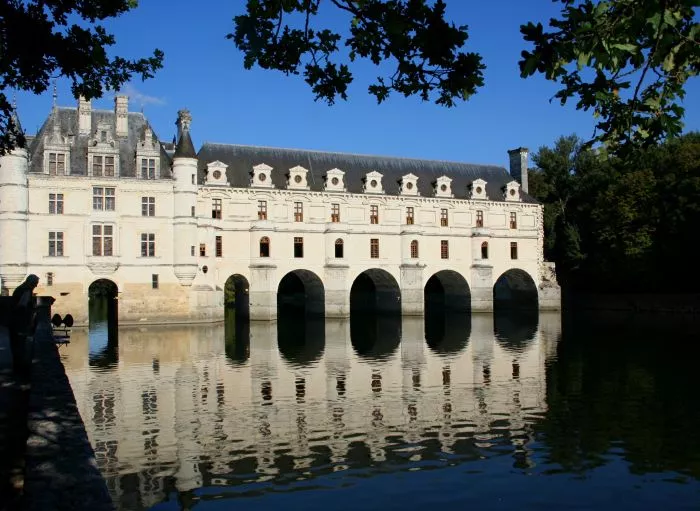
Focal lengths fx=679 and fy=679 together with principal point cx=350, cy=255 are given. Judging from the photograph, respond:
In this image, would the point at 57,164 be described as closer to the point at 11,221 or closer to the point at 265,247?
the point at 11,221

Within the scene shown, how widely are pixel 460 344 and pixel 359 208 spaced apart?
17.4 meters

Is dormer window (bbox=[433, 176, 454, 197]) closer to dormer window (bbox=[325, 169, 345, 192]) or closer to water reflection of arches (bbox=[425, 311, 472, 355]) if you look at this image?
dormer window (bbox=[325, 169, 345, 192])

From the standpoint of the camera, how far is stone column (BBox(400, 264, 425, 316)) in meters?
45.4

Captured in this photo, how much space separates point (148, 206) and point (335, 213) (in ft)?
40.0

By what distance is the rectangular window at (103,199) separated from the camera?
37.0 metres

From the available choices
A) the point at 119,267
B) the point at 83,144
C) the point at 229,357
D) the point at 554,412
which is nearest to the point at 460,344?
the point at 229,357

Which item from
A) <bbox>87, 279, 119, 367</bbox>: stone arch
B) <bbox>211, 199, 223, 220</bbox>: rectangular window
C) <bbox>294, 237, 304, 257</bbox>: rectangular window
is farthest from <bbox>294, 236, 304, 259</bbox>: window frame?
<bbox>87, 279, 119, 367</bbox>: stone arch

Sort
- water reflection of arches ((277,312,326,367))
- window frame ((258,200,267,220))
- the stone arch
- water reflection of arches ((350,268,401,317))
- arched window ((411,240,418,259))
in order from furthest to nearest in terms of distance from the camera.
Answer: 1. water reflection of arches ((350,268,401,317))
2. arched window ((411,240,418,259))
3. window frame ((258,200,267,220))
4. water reflection of arches ((277,312,326,367))
5. the stone arch

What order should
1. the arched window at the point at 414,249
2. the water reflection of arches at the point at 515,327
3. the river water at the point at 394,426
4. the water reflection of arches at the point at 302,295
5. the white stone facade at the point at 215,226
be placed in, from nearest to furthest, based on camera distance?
the river water at the point at 394,426 → the water reflection of arches at the point at 515,327 → the white stone facade at the point at 215,226 → the water reflection of arches at the point at 302,295 → the arched window at the point at 414,249

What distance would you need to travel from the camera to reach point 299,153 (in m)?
46.1

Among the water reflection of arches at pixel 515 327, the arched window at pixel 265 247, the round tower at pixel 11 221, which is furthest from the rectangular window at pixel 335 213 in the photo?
the round tower at pixel 11 221

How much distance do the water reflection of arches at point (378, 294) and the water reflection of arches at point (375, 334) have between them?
26.6 inches

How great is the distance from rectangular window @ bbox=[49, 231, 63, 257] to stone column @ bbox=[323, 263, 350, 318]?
52.1ft

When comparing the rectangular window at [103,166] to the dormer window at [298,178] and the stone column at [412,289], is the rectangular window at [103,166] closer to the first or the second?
the dormer window at [298,178]
